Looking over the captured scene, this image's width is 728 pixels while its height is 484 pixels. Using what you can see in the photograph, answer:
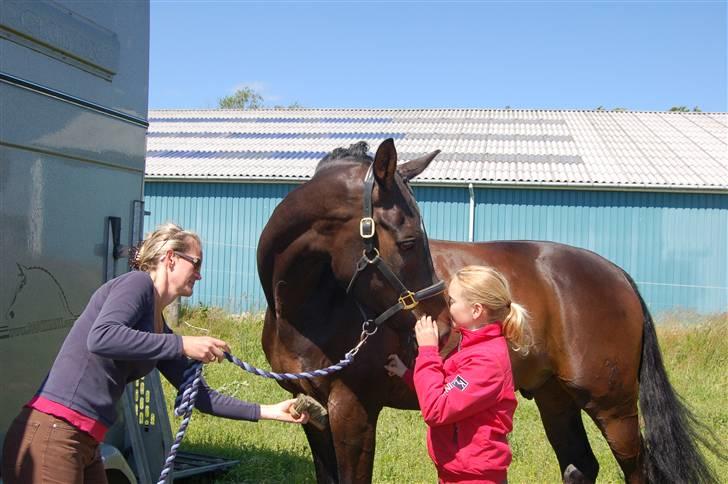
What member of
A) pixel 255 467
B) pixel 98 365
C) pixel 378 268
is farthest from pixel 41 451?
pixel 255 467

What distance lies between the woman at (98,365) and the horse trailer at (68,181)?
0.56 metres

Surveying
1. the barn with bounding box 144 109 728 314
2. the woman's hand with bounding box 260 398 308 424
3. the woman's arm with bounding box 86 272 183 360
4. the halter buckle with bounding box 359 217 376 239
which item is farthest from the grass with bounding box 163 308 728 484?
the barn with bounding box 144 109 728 314

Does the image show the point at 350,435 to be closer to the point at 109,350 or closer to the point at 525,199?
the point at 109,350

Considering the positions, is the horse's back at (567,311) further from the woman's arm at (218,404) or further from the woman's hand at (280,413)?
the woman's arm at (218,404)

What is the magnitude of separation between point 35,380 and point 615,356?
323 cm

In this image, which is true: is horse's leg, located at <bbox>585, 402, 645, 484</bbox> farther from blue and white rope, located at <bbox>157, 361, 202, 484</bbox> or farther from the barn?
the barn

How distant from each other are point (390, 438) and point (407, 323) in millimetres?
2787

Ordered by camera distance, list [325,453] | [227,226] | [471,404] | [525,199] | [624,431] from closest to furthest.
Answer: [471,404]
[325,453]
[624,431]
[525,199]
[227,226]

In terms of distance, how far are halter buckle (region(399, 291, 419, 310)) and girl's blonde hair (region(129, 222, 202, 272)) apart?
101 cm

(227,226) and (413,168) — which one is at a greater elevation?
(413,168)

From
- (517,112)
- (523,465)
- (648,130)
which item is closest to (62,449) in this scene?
(523,465)

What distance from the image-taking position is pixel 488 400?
233cm

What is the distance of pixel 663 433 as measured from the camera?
412cm

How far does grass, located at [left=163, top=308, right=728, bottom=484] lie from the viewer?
4.86m
